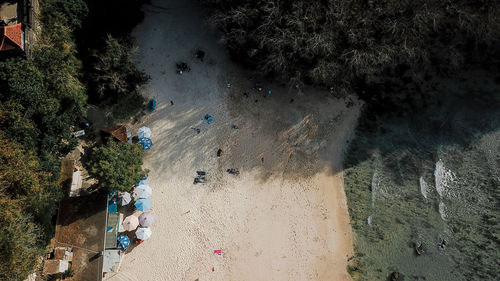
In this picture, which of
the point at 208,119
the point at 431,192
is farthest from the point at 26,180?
the point at 431,192

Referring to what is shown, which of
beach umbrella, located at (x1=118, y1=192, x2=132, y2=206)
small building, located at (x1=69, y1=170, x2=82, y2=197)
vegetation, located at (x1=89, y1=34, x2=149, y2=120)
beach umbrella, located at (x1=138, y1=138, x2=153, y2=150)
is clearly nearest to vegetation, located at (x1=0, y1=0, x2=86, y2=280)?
vegetation, located at (x1=89, y1=34, x2=149, y2=120)

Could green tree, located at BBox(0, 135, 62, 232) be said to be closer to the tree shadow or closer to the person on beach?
the person on beach

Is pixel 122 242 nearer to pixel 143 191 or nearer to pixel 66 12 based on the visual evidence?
pixel 143 191

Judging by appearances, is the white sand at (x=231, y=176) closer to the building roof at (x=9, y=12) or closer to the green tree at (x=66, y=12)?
the green tree at (x=66, y=12)

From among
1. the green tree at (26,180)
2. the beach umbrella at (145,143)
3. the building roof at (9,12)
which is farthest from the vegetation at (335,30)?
the green tree at (26,180)

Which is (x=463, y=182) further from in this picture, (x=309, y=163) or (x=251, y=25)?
(x=251, y=25)

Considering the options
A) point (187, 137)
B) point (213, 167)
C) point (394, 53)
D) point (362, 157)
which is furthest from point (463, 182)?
point (187, 137)
